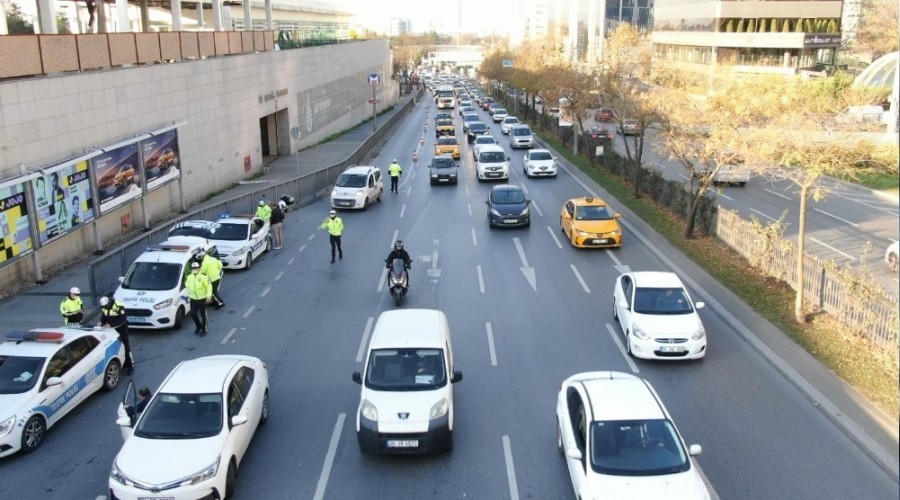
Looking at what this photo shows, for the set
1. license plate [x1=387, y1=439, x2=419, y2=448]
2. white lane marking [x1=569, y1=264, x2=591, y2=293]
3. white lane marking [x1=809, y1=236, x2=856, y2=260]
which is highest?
license plate [x1=387, y1=439, x2=419, y2=448]

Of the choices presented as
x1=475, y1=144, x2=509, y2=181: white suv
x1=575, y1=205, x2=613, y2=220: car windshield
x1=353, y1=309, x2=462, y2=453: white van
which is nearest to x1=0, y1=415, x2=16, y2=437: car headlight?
x1=353, y1=309, x2=462, y2=453: white van

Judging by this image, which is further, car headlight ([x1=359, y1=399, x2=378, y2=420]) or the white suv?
the white suv

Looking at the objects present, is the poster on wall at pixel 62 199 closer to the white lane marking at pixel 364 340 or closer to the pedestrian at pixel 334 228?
the pedestrian at pixel 334 228

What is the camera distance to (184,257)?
1828cm

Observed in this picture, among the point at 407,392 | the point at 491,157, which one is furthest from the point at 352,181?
the point at 407,392

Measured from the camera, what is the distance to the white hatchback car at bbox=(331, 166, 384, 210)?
103 feet

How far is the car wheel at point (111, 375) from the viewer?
550 inches

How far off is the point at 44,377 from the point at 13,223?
307 inches

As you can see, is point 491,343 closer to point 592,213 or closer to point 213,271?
point 213,271

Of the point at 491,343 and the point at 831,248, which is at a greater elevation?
the point at 491,343

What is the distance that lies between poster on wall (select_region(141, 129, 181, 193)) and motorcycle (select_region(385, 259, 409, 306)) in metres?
11.5

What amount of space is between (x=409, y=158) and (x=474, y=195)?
51.7 feet

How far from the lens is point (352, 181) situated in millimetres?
32344

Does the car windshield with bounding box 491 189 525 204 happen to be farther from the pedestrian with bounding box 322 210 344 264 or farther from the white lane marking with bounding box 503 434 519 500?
the white lane marking with bounding box 503 434 519 500
